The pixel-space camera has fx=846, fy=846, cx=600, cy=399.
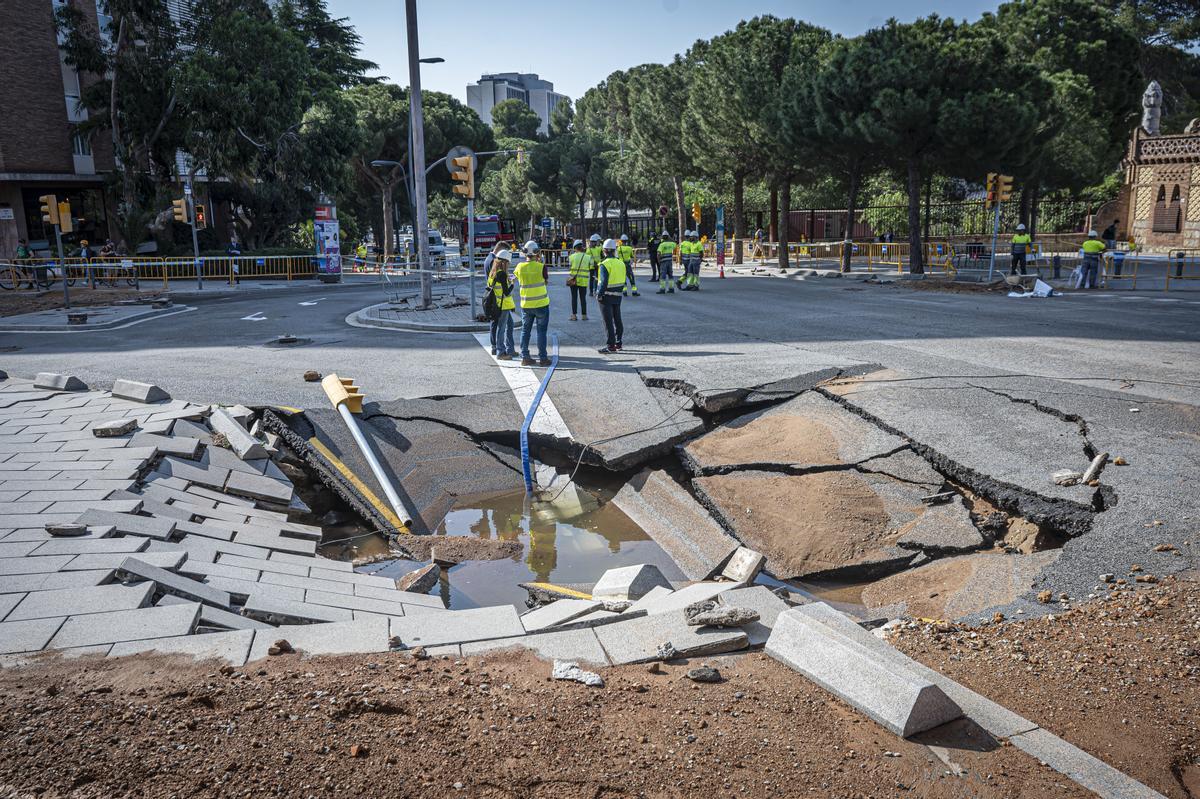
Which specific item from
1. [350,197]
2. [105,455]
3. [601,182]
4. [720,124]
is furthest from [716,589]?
[601,182]

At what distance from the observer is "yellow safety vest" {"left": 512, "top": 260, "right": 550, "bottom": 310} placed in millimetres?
12500

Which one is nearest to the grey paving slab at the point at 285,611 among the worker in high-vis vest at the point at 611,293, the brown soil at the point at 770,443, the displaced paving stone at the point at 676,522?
the displaced paving stone at the point at 676,522

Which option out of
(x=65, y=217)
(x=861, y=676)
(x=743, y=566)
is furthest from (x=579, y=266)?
(x=65, y=217)

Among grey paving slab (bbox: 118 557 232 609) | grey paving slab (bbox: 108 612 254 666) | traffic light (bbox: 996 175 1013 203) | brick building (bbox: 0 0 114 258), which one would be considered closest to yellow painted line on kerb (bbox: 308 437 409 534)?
grey paving slab (bbox: 118 557 232 609)

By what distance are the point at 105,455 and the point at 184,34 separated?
37.0 meters

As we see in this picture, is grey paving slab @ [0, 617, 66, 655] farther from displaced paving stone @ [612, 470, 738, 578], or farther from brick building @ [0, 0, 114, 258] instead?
brick building @ [0, 0, 114, 258]

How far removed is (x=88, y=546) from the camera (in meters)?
5.36

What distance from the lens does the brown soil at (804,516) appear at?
672cm

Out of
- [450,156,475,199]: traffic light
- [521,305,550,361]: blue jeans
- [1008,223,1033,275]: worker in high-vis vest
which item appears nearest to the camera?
[521,305,550,361]: blue jeans

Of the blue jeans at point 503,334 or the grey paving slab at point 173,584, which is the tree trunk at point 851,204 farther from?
the grey paving slab at point 173,584

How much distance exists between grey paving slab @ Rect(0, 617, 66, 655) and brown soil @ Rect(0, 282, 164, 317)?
2125cm

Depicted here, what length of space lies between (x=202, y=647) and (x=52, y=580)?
145cm

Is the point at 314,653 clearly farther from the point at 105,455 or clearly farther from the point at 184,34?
the point at 184,34

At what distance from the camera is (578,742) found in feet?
11.3
